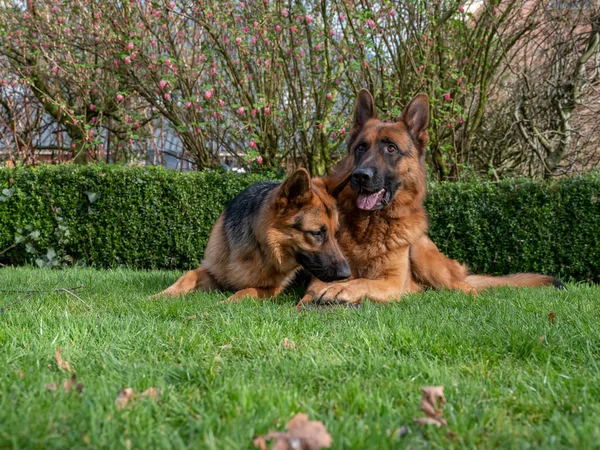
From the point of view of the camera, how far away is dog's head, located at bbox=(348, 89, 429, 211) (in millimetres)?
4617

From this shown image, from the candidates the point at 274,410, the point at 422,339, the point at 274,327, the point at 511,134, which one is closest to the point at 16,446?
the point at 274,410

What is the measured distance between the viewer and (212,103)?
28.8 ft

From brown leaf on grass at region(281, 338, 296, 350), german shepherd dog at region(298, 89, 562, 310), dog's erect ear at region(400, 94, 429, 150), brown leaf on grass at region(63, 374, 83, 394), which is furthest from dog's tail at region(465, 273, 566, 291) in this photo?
brown leaf on grass at region(63, 374, 83, 394)

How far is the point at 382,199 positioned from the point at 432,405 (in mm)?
2879

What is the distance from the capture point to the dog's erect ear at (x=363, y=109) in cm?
510

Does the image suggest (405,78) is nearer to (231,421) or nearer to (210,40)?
(210,40)

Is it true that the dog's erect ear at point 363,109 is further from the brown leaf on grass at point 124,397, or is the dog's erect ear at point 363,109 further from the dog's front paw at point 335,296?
the brown leaf on grass at point 124,397

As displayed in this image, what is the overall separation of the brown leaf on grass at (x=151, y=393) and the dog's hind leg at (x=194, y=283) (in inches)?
107

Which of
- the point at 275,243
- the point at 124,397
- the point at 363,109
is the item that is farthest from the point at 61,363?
the point at 363,109

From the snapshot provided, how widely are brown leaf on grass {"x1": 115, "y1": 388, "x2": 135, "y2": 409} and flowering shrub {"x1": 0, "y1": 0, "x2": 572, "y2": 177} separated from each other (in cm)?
639

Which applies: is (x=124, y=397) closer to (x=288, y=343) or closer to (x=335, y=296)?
(x=288, y=343)

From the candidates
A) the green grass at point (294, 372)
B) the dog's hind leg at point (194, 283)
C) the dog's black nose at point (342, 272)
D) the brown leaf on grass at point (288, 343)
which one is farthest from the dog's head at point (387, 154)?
the brown leaf on grass at point (288, 343)

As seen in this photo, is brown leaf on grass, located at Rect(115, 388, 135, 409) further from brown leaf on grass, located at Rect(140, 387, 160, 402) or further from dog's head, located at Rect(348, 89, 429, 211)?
dog's head, located at Rect(348, 89, 429, 211)

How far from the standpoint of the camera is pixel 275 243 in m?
4.56
